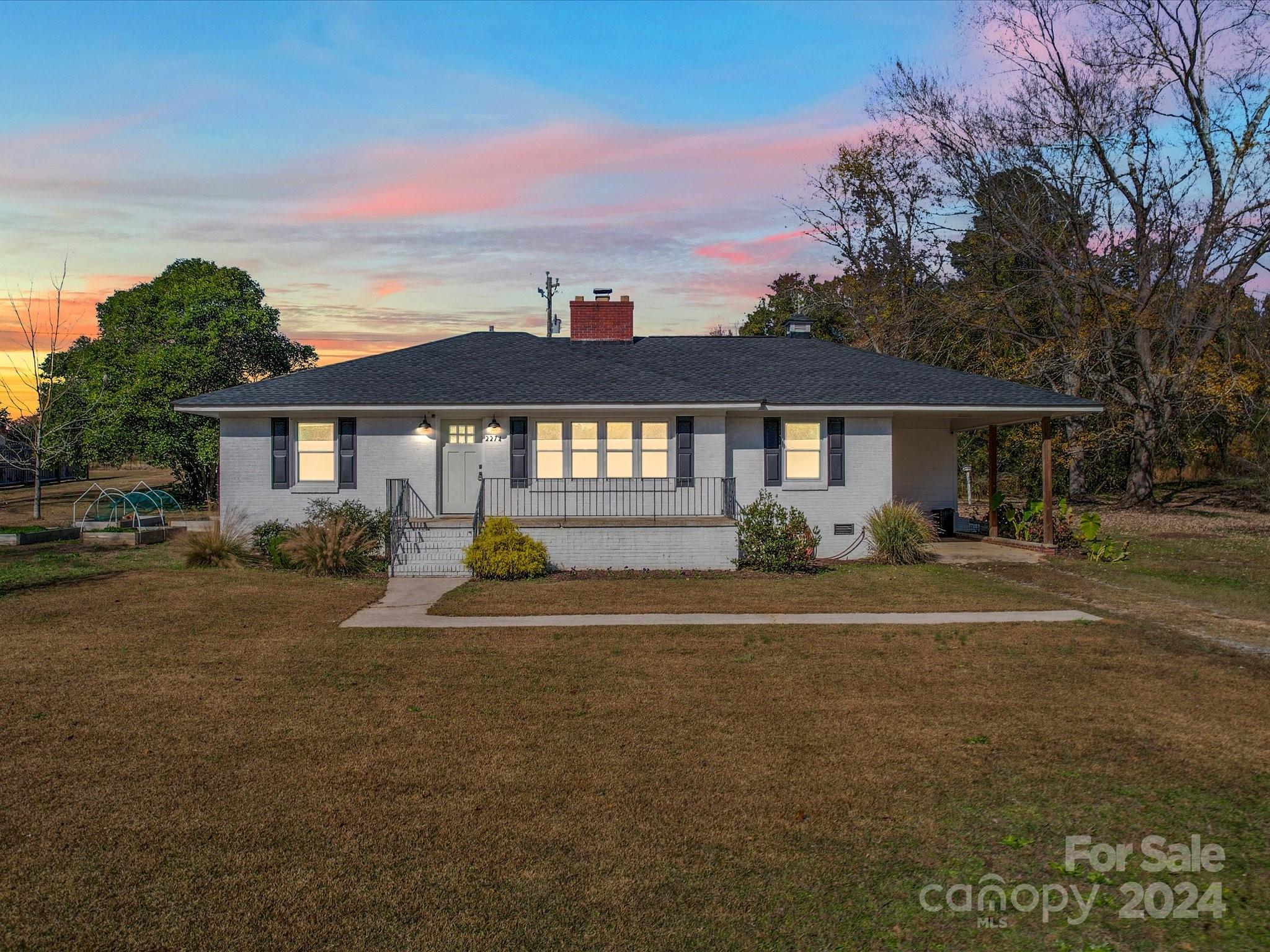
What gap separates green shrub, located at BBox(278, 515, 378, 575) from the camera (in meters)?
15.8

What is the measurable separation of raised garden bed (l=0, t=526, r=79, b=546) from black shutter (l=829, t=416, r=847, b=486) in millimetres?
18739

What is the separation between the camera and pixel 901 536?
1730cm

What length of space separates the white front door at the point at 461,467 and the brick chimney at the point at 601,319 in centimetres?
534

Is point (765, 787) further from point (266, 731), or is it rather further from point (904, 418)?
point (904, 418)

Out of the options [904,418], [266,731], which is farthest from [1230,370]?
[266,731]

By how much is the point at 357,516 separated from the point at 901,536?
10924 mm

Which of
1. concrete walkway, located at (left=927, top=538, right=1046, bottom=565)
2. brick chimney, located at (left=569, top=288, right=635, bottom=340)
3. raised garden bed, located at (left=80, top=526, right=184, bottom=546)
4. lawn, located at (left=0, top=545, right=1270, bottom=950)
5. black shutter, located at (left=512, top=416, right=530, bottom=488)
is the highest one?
brick chimney, located at (left=569, top=288, right=635, bottom=340)

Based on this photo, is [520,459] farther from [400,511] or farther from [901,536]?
[901,536]

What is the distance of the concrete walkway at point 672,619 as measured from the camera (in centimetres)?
1149

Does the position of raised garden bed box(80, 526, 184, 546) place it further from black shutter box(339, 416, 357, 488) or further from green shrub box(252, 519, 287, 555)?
black shutter box(339, 416, 357, 488)

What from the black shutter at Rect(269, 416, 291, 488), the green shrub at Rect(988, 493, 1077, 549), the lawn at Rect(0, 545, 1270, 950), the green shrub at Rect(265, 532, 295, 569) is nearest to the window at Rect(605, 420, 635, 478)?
the green shrub at Rect(265, 532, 295, 569)

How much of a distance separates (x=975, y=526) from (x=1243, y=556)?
20.9 feet

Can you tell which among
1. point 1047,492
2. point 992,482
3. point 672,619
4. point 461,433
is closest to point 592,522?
point 461,433

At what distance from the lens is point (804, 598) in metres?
13.6
